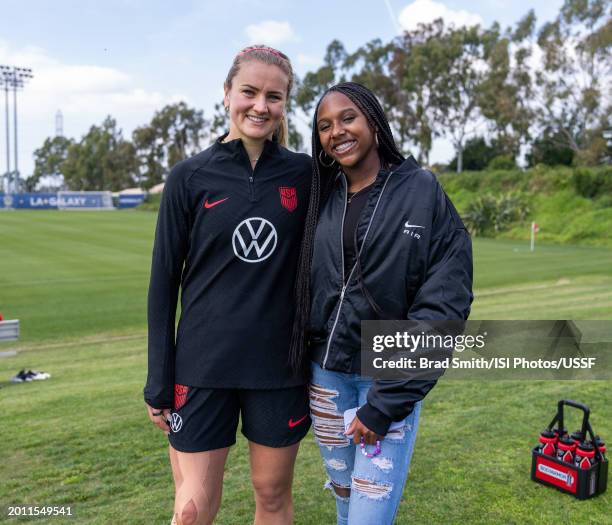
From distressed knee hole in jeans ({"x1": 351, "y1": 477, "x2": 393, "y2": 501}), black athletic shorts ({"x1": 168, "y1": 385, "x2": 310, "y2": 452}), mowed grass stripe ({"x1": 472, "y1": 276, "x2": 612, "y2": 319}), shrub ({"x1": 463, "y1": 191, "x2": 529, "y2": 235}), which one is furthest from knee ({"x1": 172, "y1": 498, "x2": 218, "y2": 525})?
shrub ({"x1": 463, "y1": 191, "x2": 529, "y2": 235})

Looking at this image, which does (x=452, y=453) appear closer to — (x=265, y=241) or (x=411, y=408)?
(x=411, y=408)

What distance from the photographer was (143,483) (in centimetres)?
383

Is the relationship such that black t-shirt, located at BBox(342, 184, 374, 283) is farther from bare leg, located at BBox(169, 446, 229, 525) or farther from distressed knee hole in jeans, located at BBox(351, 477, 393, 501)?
bare leg, located at BBox(169, 446, 229, 525)

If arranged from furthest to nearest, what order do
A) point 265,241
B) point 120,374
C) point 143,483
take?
point 120,374, point 143,483, point 265,241

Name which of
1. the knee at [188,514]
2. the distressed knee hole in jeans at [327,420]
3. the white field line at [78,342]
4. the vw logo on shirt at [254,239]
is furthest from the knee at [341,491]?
the white field line at [78,342]

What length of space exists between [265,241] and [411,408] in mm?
831

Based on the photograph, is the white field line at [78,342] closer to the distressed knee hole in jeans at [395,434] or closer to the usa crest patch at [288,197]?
the usa crest patch at [288,197]

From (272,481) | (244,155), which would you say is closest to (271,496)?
(272,481)

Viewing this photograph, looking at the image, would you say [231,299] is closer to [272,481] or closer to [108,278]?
[272,481]

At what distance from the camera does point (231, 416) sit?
2645 millimetres

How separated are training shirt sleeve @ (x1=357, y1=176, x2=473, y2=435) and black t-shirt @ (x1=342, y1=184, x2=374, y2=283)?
278mm

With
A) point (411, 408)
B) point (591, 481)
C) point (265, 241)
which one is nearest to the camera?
point (411, 408)

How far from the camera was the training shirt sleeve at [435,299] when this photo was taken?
2.29 metres

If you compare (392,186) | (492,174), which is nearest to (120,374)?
(392,186)
